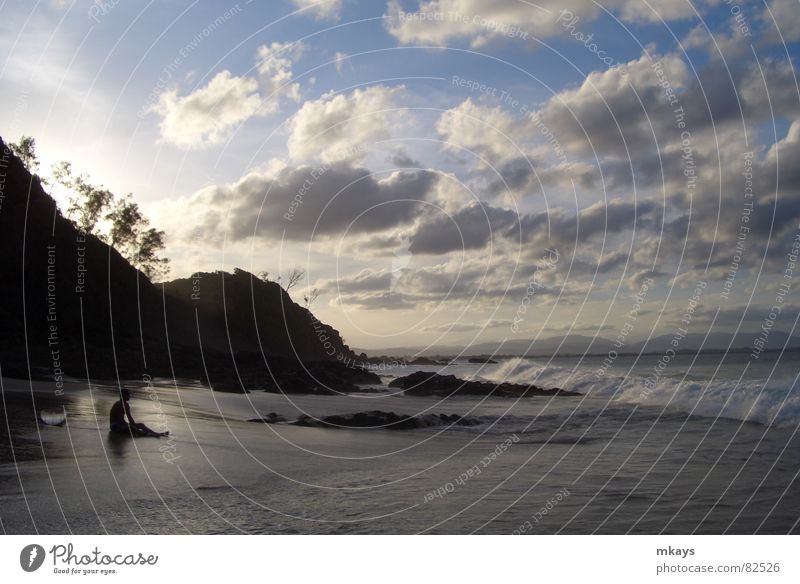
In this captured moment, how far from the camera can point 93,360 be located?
2738 centimetres

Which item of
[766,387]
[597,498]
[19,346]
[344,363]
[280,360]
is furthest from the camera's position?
[344,363]

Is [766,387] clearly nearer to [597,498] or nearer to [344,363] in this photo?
[597,498]

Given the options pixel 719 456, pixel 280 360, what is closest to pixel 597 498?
pixel 719 456

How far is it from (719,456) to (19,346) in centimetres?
2546

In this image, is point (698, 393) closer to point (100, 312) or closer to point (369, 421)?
point (369, 421)

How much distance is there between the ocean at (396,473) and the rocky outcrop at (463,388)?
30.8 feet
